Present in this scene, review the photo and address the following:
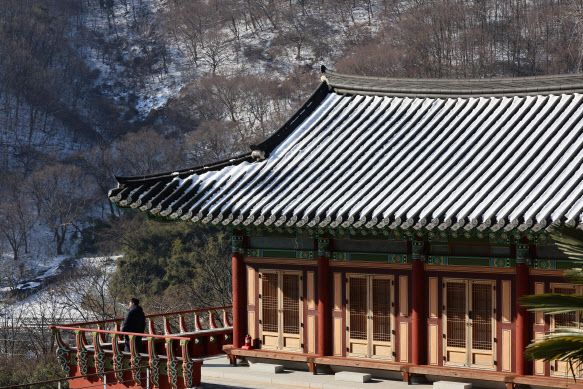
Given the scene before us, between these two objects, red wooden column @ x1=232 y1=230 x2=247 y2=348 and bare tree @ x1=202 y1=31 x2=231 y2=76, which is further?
bare tree @ x1=202 y1=31 x2=231 y2=76

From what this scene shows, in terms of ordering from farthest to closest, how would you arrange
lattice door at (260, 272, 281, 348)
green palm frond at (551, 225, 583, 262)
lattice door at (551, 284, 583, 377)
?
lattice door at (260, 272, 281, 348), lattice door at (551, 284, 583, 377), green palm frond at (551, 225, 583, 262)

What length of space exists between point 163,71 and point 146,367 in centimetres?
9355

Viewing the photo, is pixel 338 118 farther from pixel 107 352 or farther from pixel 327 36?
pixel 327 36

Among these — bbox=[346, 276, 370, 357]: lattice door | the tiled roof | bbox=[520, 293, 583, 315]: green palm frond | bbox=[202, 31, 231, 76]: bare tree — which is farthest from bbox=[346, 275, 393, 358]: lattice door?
bbox=[202, 31, 231, 76]: bare tree

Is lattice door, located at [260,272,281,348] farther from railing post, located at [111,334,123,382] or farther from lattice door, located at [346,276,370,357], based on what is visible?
railing post, located at [111,334,123,382]

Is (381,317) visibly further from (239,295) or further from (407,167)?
(239,295)

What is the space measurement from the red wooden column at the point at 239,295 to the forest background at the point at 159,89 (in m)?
25.2

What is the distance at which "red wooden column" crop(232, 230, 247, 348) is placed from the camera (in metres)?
19.5

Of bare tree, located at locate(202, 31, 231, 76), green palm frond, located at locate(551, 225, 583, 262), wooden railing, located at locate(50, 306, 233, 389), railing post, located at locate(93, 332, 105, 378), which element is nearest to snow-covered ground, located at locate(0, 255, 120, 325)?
wooden railing, located at locate(50, 306, 233, 389)

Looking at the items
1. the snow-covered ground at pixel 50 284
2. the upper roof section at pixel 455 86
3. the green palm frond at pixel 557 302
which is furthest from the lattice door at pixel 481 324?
the snow-covered ground at pixel 50 284

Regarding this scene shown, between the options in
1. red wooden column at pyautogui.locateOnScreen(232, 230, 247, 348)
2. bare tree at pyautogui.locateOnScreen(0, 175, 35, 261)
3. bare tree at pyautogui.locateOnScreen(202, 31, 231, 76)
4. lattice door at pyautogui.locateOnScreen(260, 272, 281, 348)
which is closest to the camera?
lattice door at pyautogui.locateOnScreen(260, 272, 281, 348)

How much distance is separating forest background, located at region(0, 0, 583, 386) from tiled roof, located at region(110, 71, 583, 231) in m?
25.6

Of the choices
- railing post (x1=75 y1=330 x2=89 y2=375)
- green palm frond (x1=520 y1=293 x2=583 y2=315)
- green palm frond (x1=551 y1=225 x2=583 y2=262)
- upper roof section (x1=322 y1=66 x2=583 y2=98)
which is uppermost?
upper roof section (x1=322 y1=66 x2=583 y2=98)

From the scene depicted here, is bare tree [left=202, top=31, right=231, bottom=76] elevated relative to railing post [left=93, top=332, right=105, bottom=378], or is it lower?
elevated
